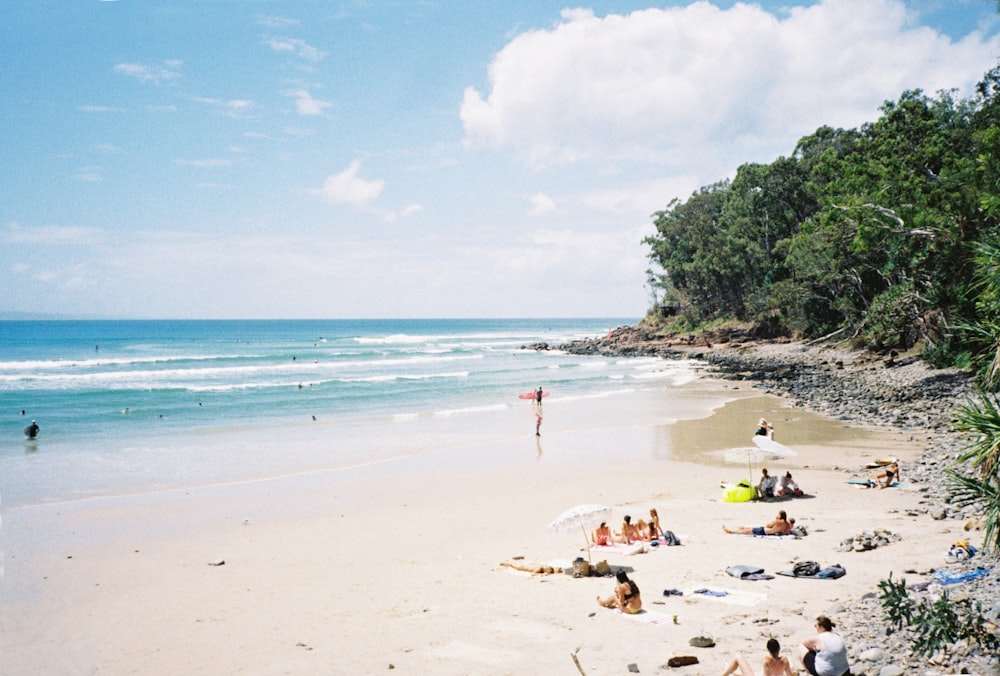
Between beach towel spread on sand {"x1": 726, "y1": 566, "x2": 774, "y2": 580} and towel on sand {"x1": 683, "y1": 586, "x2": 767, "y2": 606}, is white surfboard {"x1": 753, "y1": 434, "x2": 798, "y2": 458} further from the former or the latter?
towel on sand {"x1": 683, "y1": 586, "x2": 767, "y2": 606}

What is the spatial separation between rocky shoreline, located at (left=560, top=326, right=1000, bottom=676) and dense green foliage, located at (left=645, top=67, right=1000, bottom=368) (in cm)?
192

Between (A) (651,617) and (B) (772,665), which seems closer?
(B) (772,665)

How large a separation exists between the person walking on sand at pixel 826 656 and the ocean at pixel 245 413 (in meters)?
15.6

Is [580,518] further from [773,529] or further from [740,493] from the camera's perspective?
[740,493]

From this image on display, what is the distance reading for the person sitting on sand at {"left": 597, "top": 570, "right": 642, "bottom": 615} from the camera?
28.6ft

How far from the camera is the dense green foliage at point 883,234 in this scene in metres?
23.0

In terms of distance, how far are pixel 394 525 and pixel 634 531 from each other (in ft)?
16.8

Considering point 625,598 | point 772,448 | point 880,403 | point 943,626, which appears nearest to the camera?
point 943,626

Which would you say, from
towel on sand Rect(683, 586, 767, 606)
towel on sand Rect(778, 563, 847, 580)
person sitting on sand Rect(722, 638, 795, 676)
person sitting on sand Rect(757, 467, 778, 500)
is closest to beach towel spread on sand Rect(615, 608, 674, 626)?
towel on sand Rect(683, 586, 767, 606)

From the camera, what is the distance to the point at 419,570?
11.2 m

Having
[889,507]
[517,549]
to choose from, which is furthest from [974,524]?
[517,549]

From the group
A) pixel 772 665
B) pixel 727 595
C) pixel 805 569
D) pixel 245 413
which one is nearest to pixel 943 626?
pixel 772 665

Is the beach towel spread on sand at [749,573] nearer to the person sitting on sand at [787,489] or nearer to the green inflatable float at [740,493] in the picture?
the green inflatable float at [740,493]

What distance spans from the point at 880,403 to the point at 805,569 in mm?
19230
